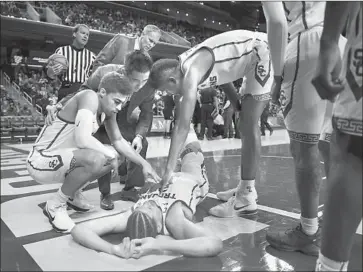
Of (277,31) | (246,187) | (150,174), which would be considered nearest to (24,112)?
(150,174)

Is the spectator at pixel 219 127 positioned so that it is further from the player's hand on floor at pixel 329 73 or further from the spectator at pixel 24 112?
the player's hand on floor at pixel 329 73

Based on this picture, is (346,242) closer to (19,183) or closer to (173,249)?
(173,249)

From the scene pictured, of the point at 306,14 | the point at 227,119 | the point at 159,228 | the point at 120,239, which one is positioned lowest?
the point at 120,239

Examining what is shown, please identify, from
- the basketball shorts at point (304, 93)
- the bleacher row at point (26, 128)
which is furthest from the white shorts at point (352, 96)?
the bleacher row at point (26, 128)

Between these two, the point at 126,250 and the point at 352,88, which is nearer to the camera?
the point at 352,88

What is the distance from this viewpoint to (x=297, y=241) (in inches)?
67.2

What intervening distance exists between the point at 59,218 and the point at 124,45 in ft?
5.98

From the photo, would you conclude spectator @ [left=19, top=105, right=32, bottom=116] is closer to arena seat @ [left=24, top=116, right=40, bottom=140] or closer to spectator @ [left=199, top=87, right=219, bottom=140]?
arena seat @ [left=24, top=116, right=40, bottom=140]

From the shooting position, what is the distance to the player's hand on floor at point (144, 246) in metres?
1.55

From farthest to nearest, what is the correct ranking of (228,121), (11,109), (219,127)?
1. (219,127)
2. (228,121)
3. (11,109)

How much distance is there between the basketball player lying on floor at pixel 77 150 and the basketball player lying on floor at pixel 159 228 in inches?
8.1

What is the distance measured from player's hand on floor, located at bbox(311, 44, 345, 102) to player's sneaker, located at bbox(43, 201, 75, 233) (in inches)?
62.8

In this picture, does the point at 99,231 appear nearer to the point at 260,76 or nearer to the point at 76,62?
the point at 260,76

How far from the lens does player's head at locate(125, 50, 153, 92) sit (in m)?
2.20
